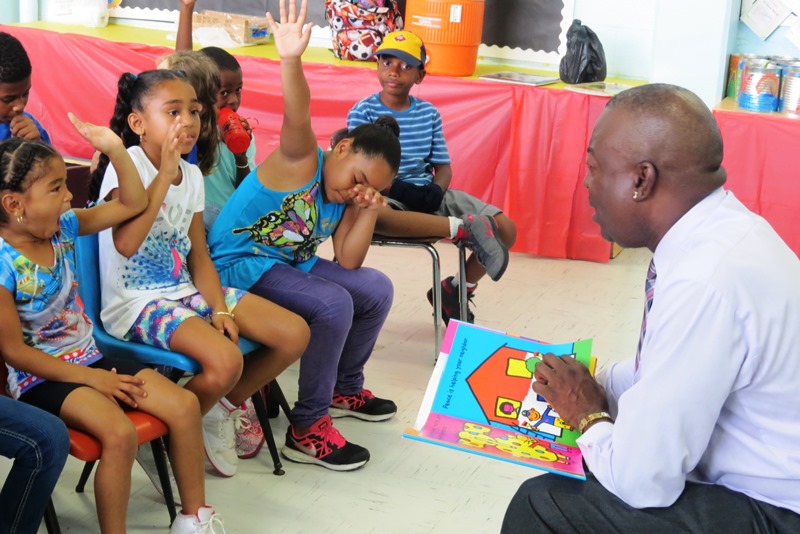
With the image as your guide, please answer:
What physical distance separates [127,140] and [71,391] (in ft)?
2.52

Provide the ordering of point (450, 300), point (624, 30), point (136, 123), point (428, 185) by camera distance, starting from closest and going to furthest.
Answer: point (136, 123) → point (428, 185) → point (450, 300) → point (624, 30)

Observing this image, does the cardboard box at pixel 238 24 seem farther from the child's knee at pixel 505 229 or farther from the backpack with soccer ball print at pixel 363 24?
the child's knee at pixel 505 229

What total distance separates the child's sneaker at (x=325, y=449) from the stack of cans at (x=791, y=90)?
2780 mm

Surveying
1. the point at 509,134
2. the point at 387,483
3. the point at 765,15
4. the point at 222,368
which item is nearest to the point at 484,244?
the point at 387,483

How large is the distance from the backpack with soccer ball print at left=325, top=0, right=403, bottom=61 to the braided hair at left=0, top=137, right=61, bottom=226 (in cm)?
317

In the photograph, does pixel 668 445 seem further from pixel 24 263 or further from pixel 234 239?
pixel 234 239

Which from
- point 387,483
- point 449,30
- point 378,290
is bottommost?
point 387,483

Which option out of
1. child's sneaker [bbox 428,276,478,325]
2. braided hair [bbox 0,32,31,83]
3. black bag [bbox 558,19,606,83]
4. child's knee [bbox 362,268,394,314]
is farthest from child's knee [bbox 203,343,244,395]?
black bag [bbox 558,19,606,83]

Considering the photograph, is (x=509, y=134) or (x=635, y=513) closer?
(x=635, y=513)

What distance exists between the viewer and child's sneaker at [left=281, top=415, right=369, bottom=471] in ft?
8.59

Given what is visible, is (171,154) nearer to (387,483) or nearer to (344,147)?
(344,147)

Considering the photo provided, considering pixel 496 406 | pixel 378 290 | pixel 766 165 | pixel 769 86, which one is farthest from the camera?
pixel 769 86

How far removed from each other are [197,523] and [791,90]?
3417 mm

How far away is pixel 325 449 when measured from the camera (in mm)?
2629
